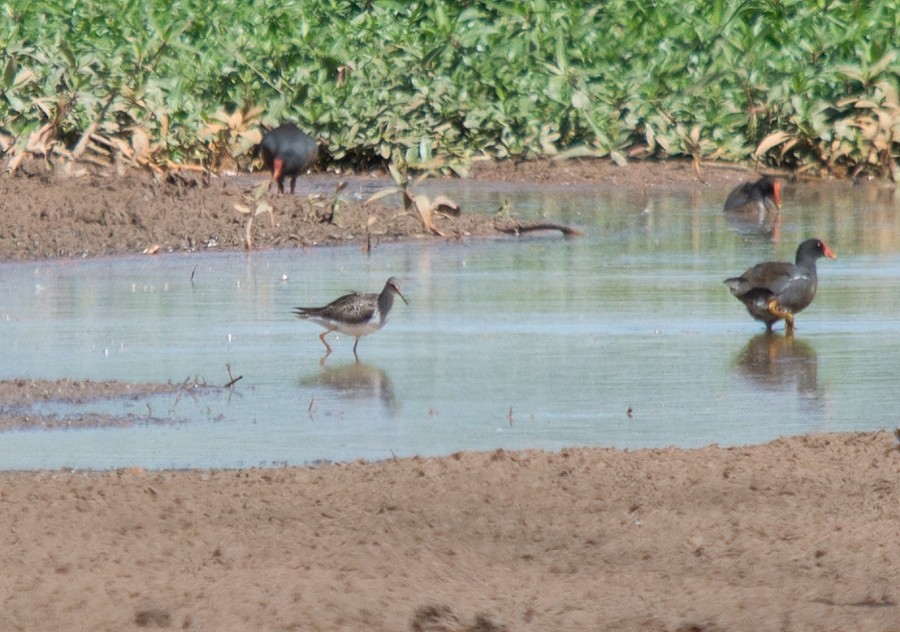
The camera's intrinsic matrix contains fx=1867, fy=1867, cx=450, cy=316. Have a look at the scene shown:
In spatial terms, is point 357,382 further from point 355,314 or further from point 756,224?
point 756,224

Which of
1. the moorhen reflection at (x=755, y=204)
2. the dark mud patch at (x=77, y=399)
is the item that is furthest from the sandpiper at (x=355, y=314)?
the moorhen reflection at (x=755, y=204)

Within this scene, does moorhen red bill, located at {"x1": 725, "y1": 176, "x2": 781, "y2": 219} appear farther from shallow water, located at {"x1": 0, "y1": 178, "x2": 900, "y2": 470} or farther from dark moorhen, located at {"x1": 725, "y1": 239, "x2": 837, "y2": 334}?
dark moorhen, located at {"x1": 725, "y1": 239, "x2": 837, "y2": 334}

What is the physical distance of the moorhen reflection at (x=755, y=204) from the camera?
1454cm

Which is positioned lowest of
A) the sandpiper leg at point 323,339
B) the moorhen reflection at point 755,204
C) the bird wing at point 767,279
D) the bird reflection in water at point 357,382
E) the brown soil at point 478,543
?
the brown soil at point 478,543

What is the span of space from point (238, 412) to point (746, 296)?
333 centimetres

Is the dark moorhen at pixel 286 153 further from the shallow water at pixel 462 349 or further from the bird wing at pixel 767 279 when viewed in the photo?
the bird wing at pixel 767 279

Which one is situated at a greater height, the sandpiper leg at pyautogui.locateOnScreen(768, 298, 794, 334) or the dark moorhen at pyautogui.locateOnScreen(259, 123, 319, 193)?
the dark moorhen at pyautogui.locateOnScreen(259, 123, 319, 193)

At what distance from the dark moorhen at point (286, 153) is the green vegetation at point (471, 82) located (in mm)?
1071

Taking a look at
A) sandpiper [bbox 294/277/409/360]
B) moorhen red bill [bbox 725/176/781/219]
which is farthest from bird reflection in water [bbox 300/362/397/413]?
moorhen red bill [bbox 725/176/781/219]

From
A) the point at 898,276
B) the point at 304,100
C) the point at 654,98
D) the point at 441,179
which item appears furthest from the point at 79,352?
the point at 654,98

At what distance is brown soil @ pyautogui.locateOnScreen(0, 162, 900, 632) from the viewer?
4832mm

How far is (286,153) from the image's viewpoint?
A: 15.5 metres

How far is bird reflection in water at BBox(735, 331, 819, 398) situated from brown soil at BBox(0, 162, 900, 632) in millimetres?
1451

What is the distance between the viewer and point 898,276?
11.3m
